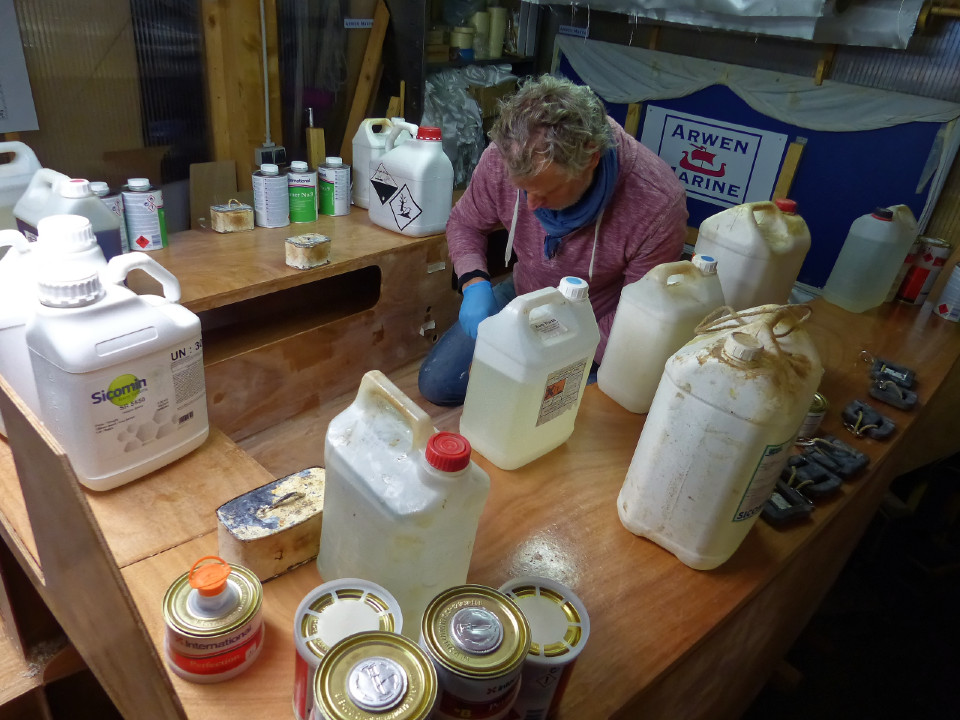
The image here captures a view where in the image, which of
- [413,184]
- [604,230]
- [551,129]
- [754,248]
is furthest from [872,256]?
[413,184]

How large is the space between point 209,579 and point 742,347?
634 millimetres

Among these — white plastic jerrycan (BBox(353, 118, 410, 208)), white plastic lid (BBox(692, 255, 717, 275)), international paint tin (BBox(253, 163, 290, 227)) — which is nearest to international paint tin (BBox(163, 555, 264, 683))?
white plastic lid (BBox(692, 255, 717, 275))

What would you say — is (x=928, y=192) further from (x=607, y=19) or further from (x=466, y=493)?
(x=466, y=493)

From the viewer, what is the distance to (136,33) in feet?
5.76

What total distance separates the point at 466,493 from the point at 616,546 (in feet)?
1.09

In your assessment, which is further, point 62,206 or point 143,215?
point 143,215

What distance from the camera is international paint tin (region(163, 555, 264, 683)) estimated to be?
635 millimetres

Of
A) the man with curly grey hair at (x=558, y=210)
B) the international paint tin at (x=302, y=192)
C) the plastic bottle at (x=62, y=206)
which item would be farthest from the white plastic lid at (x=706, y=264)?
the international paint tin at (x=302, y=192)

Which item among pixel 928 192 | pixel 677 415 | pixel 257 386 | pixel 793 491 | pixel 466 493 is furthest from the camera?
pixel 928 192

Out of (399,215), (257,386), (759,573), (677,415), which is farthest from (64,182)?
(759,573)

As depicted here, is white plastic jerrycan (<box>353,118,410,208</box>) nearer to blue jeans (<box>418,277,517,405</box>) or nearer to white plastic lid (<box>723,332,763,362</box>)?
blue jeans (<box>418,277,517,405</box>)

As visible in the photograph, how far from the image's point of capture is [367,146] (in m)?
2.08

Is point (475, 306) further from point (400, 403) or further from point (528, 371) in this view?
point (400, 403)

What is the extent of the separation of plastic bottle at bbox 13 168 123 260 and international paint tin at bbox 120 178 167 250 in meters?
0.25
